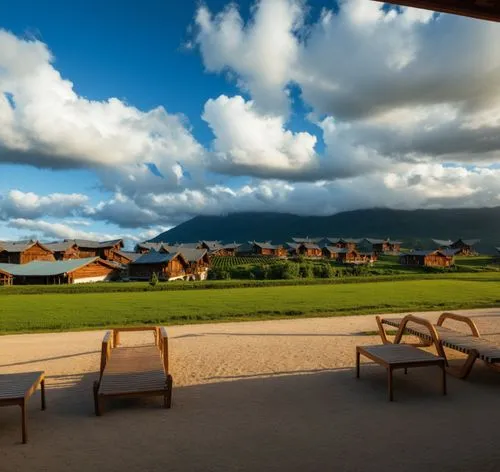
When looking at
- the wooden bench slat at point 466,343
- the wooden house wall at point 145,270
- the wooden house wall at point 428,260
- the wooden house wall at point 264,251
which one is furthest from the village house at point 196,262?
the wooden bench slat at point 466,343

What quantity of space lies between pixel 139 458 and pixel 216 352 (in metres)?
5.94

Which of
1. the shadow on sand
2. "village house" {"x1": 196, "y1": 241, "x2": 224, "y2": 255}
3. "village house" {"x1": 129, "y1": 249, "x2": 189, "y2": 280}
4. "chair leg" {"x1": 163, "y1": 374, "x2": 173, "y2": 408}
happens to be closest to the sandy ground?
the shadow on sand

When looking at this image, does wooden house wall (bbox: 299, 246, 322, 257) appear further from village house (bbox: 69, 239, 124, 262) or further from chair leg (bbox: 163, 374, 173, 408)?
chair leg (bbox: 163, 374, 173, 408)

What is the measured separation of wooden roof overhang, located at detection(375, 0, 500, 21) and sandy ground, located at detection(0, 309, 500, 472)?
4802mm

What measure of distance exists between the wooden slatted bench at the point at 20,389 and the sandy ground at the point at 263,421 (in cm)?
40

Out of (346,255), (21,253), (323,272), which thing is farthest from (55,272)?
(346,255)

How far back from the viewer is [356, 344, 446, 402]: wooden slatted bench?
7512mm

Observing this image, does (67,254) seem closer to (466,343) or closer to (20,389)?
(20,389)

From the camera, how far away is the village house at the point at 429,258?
82250 mm

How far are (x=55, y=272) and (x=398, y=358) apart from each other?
5183cm

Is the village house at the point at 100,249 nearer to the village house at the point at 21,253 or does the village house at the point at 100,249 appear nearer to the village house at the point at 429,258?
the village house at the point at 21,253

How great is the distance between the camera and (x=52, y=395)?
314 inches

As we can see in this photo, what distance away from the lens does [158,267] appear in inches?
2373

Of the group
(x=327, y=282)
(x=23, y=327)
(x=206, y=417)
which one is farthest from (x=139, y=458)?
(x=327, y=282)
